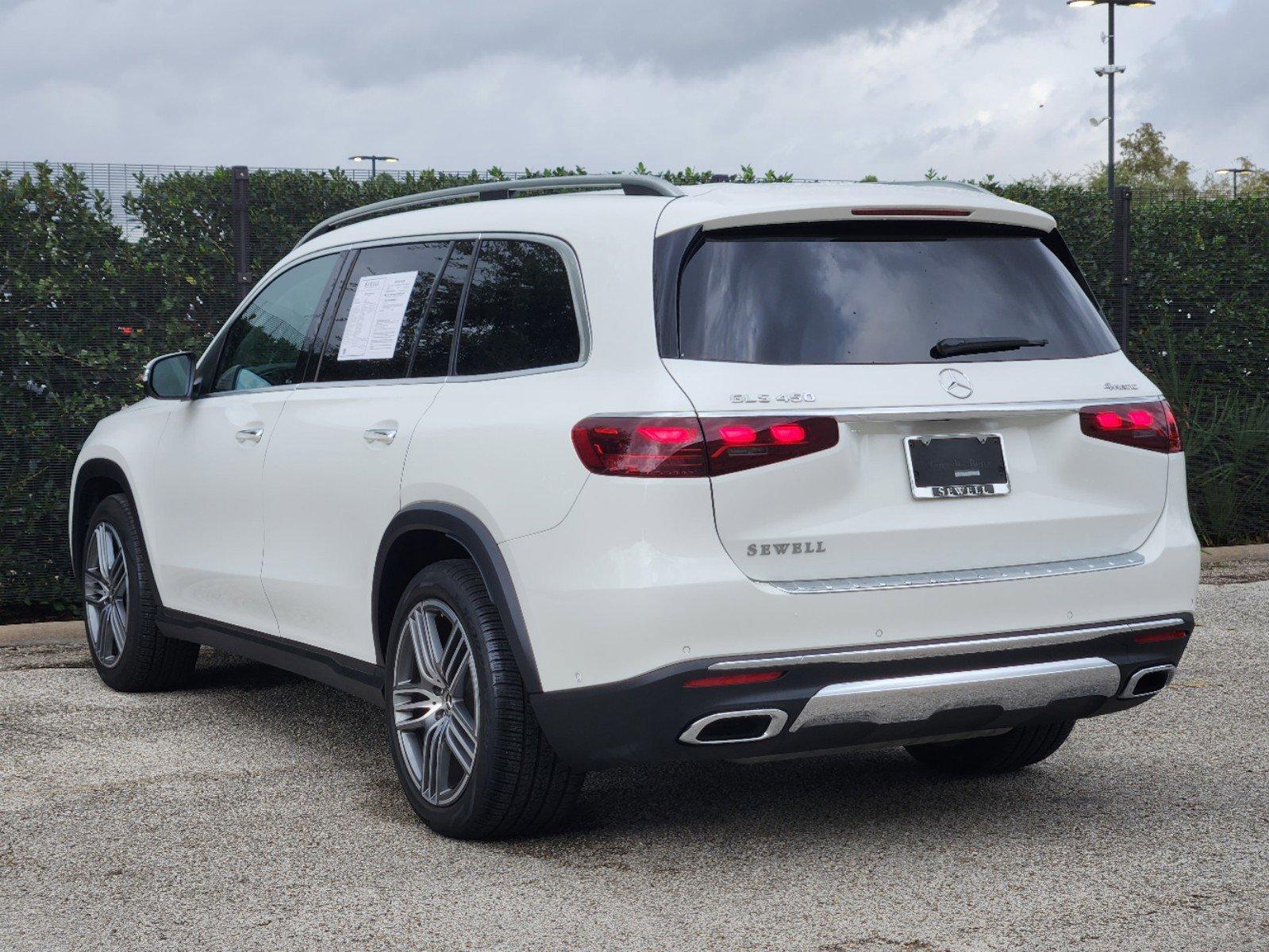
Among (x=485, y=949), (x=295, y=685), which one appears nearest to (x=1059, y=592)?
(x=485, y=949)

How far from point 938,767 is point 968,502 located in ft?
5.54

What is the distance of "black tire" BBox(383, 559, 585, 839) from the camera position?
169 inches

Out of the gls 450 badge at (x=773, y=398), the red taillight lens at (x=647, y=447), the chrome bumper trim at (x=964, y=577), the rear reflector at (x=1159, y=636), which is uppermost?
the gls 450 badge at (x=773, y=398)

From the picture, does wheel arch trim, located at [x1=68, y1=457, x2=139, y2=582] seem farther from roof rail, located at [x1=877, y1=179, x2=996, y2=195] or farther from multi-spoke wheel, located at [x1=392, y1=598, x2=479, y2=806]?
roof rail, located at [x1=877, y1=179, x2=996, y2=195]

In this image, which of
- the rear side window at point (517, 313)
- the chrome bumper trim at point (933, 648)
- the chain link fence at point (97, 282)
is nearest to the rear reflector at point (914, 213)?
the rear side window at point (517, 313)

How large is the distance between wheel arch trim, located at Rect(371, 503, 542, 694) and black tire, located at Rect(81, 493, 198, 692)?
2.33 meters

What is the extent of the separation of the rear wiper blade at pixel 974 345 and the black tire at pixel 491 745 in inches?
54.1

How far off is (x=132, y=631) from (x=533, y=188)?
293cm

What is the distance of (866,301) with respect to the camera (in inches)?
166

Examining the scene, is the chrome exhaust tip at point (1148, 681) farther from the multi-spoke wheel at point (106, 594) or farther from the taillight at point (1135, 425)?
the multi-spoke wheel at point (106, 594)

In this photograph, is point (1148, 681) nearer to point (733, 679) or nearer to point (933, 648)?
point (933, 648)

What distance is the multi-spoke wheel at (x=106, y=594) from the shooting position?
6957mm

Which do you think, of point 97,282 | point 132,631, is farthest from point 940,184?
point 97,282

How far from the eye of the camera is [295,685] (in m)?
7.24
